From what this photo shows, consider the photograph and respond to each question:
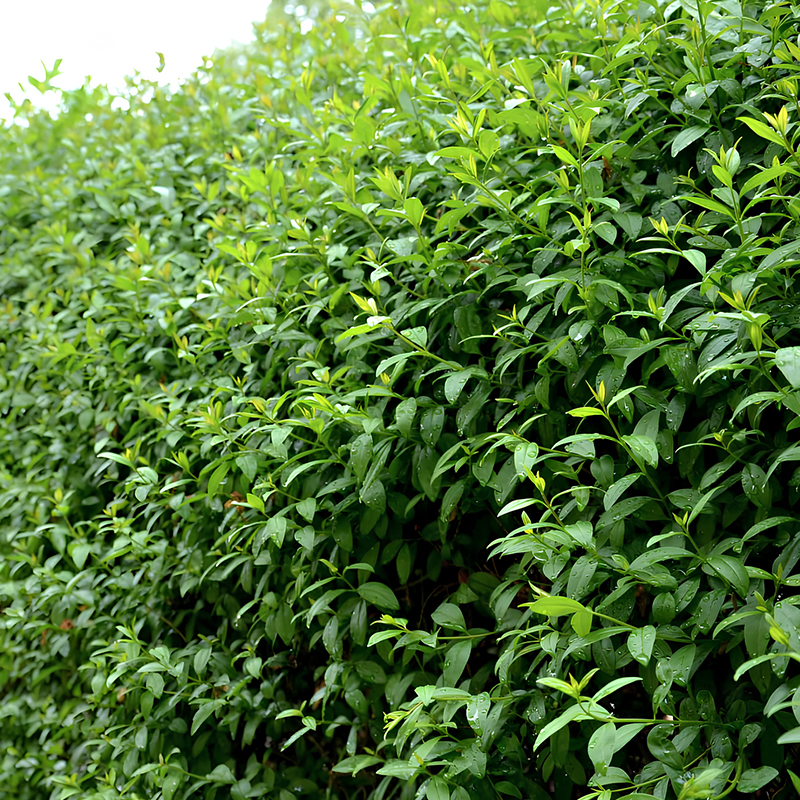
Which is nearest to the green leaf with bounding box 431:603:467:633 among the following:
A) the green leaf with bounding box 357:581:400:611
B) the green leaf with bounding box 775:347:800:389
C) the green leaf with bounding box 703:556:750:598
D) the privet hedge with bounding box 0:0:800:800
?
the privet hedge with bounding box 0:0:800:800

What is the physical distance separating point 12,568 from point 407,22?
2621 millimetres

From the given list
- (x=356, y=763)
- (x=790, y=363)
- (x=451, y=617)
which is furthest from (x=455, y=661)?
(x=790, y=363)

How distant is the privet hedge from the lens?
1.58 m

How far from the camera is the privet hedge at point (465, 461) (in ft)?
5.20

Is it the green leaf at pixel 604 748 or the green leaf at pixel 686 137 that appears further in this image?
the green leaf at pixel 686 137

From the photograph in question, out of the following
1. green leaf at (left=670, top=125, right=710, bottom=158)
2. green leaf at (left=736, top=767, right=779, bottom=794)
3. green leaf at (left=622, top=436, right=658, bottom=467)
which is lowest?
green leaf at (left=736, top=767, right=779, bottom=794)

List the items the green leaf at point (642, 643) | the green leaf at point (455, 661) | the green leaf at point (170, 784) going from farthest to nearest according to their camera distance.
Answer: the green leaf at point (170, 784) → the green leaf at point (455, 661) → the green leaf at point (642, 643)

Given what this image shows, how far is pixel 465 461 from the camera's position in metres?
1.88

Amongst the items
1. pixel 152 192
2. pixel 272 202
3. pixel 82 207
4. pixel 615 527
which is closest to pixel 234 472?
pixel 272 202

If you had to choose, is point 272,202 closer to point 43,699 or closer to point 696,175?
point 696,175

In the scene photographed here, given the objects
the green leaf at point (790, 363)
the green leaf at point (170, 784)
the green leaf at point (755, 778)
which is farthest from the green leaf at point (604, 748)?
the green leaf at point (170, 784)

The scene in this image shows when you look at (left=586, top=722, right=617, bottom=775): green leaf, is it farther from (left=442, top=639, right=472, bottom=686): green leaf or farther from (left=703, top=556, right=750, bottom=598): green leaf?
(left=442, top=639, right=472, bottom=686): green leaf

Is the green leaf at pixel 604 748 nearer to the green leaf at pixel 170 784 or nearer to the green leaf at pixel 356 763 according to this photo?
the green leaf at pixel 356 763

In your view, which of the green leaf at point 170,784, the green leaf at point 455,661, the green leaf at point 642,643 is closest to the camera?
the green leaf at point 642,643
